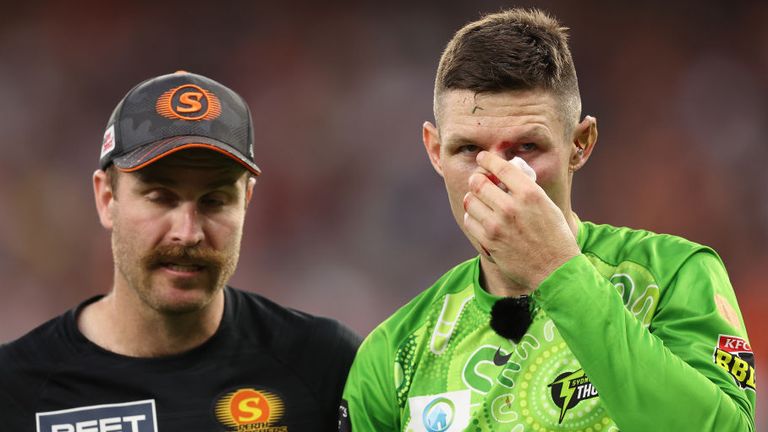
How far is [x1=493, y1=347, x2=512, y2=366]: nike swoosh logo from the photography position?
2914mm

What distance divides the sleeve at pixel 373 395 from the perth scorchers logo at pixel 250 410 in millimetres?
379

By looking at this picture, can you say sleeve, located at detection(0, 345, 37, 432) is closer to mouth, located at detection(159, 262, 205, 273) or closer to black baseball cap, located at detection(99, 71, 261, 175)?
mouth, located at detection(159, 262, 205, 273)

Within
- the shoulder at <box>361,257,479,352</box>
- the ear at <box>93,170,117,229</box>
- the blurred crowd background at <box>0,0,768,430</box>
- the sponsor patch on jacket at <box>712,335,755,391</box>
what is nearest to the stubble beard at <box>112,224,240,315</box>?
the ear at <box>93,170,117,229</box>

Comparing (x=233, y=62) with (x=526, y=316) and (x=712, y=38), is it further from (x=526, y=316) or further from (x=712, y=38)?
(x=526, y=316)

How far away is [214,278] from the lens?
3.45 metres

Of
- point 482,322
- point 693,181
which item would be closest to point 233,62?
point 693,181

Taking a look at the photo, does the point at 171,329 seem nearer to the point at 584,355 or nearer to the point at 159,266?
the point at 159,266

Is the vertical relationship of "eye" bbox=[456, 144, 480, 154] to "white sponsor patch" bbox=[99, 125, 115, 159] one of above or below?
below

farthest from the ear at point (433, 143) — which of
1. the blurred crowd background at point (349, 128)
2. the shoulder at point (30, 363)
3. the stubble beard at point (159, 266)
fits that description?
the blurred crowd background at point (349, 128)

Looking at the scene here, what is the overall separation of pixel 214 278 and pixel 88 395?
591mm

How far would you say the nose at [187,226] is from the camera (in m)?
3.32

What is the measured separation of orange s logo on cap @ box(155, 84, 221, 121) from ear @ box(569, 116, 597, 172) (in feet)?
4.36

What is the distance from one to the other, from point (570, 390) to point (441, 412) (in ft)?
1.38

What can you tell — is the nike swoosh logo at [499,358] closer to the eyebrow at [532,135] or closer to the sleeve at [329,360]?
the eyebrow at [532,135]
